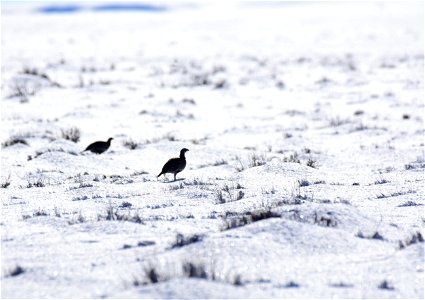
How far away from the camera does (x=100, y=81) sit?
22656 millimetres

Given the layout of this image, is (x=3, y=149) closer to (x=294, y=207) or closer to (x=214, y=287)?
(x=294, y=207)

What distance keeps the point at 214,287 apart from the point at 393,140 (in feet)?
33.0

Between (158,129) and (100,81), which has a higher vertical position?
(100,81)

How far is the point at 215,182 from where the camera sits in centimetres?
1023

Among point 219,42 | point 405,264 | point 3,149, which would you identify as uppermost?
point 219,42

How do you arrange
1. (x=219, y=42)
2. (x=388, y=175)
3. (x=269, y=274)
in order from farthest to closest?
(x=219, y=42)
(x=388, y=175)
(x=269, y=274)

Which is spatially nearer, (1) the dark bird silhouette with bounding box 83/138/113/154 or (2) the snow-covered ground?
(2) the snow-covered ground

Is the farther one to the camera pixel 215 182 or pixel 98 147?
pixel 98 147

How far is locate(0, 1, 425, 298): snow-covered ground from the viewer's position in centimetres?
584

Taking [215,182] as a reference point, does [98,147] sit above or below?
above

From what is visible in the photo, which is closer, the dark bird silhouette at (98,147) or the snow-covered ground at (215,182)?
the snow-covered ground at (215,182)

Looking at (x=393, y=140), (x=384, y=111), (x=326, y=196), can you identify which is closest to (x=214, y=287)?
(x=326, y=196)

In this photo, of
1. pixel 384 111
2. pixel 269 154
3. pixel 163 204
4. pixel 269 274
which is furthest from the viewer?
pixel 384 111

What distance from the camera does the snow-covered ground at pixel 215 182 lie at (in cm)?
584
